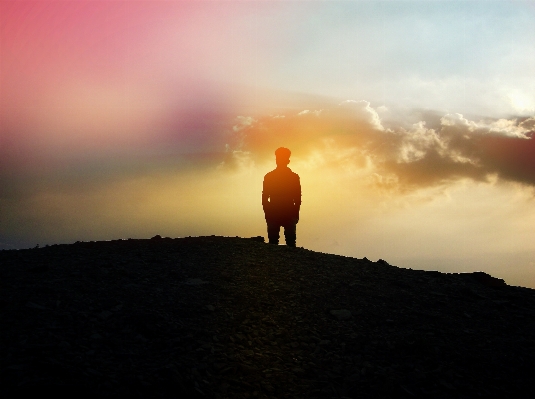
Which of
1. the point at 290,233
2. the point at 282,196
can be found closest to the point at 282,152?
the point at 282,196

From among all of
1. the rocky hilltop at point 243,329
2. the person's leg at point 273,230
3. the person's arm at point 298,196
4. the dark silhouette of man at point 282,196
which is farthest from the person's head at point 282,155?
the rocky hilltop at point 243,329

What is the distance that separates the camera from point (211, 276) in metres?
11.5

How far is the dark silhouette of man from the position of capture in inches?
656

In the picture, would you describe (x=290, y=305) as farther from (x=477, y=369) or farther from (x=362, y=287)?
(x=477, y=369)

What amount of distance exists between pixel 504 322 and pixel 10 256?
1251 centimetres

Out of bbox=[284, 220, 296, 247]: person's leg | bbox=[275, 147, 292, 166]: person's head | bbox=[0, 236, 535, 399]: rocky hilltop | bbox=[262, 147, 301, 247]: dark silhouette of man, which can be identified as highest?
bbox=[275, 147, 292, 166]: person's head

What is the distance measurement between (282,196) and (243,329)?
8.30 m

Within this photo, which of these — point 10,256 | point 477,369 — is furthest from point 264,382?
point 10,256

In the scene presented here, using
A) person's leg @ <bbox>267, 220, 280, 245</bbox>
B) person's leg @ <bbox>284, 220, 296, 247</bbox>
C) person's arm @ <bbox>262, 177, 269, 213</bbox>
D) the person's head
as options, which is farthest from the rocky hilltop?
the person's head

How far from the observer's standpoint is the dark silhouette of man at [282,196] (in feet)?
54.7

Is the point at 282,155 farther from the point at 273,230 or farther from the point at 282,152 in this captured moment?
the point at 273,230

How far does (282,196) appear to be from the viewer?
1666 cm

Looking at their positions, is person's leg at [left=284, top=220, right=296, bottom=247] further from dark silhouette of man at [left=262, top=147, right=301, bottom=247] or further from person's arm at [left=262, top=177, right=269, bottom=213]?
person's arm at [left=262, top=177, right=269, bottom=213]

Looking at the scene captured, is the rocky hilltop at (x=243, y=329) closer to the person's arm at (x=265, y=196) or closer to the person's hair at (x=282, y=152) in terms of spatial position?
the person's arm at (x=265, y=196)
